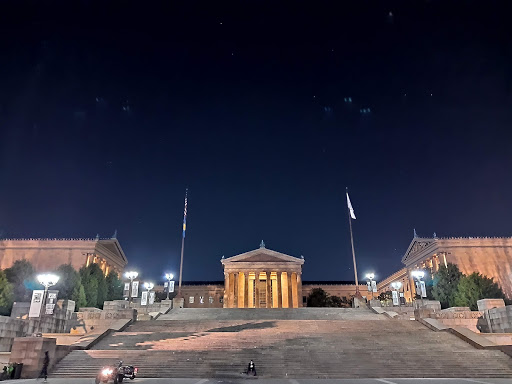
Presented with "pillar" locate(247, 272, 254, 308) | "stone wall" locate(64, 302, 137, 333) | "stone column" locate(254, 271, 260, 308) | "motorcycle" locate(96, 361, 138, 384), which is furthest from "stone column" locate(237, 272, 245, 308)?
"motorcycle" locate(96, 361, 138, 384)

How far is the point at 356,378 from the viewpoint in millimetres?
18500

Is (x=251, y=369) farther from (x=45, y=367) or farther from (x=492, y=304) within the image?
(x=492, y=304)

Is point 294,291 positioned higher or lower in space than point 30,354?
higher

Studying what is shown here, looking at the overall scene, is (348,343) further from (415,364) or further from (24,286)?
(24,286)

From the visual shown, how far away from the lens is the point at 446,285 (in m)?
47.8

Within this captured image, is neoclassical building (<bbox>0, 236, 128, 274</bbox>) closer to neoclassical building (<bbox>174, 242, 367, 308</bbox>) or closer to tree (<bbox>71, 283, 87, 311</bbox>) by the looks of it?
neoclassical building (<bbox>174, 242, 367, 308</bbox>)

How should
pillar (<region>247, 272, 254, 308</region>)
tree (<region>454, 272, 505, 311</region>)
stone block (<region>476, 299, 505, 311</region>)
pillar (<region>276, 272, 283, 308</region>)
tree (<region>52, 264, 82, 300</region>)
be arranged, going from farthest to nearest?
pillar (<region>247, 272, 254, 308</region>)
pillar (<region>276, 272, 283, 308</region>)
tree (<region>52, 264, 82, 300</region>)
tree (<region>454, 272, 505, 311</region>)
stone block (<region>476, 299, 505, 311</region>)

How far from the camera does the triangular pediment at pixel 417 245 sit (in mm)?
75938

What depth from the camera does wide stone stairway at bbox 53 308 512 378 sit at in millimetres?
19594

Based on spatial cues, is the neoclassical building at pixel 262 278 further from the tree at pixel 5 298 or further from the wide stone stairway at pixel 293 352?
the tree at pixel 5 298

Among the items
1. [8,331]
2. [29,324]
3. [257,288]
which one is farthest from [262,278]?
[8,331]

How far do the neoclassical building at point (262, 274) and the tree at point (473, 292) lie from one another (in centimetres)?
3238

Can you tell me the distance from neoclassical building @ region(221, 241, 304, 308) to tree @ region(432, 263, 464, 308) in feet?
85.0

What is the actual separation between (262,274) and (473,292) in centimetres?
3890
